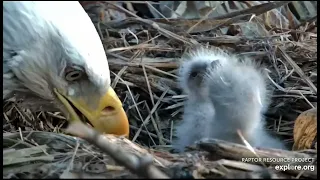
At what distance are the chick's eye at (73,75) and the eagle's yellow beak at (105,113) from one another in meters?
0.10

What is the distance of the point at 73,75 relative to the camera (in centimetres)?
302

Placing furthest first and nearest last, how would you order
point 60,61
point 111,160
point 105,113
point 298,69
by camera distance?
point 298,69 → point 105,113 → point 60,61 → point 111,160

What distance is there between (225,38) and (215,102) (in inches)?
32.5

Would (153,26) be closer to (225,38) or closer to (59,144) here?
(225,38)

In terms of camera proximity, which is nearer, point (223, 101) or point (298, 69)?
point (223, 101)

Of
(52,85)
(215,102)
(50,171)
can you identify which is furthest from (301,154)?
(52,85)

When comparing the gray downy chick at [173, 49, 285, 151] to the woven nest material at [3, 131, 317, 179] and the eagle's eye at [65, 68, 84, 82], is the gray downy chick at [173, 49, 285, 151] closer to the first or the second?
the woven nest material at [3, 131, 317, 179]

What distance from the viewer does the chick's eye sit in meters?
3.00

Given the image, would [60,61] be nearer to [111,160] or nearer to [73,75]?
[73,75]

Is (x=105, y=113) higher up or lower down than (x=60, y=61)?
lower down

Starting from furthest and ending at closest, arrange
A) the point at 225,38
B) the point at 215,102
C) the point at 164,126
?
Answer: the point at 225,38
the point at 164,126
the point at 215,102

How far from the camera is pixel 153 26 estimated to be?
4.13 m

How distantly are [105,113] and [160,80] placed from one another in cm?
67

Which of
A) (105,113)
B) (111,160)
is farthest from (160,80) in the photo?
(111,160)
